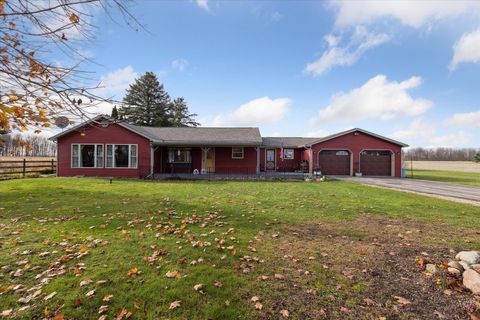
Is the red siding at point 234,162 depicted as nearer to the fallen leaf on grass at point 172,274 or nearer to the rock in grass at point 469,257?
the rock in grass at point 469,257

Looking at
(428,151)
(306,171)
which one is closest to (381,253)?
(306,171)

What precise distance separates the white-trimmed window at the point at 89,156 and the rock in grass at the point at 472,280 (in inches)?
810

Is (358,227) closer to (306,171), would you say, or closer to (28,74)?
(28,74)

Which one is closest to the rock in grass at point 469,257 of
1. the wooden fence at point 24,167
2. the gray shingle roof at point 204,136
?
the gray shingle roof at point 204,136

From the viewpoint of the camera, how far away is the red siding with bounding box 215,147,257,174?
21.9 meters

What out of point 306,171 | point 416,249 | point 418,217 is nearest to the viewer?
point 416,249

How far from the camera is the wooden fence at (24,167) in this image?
18141mm

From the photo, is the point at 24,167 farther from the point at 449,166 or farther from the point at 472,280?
the point at 449,166

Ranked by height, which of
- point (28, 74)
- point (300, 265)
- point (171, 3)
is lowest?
point (300, 265)

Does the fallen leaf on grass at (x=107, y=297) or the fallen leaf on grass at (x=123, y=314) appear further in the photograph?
the fallen leaf on grass at (x=107, y=297)

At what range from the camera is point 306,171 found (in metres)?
23.6

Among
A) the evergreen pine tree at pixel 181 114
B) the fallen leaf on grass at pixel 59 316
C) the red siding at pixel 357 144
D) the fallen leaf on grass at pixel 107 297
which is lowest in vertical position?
the fallen leaf on grass at pixel 59 316

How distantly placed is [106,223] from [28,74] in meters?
4.39

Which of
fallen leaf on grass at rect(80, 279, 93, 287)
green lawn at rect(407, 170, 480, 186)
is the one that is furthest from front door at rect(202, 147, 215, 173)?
fallen leaf on grass at rect(80, 279, 93, 287)
